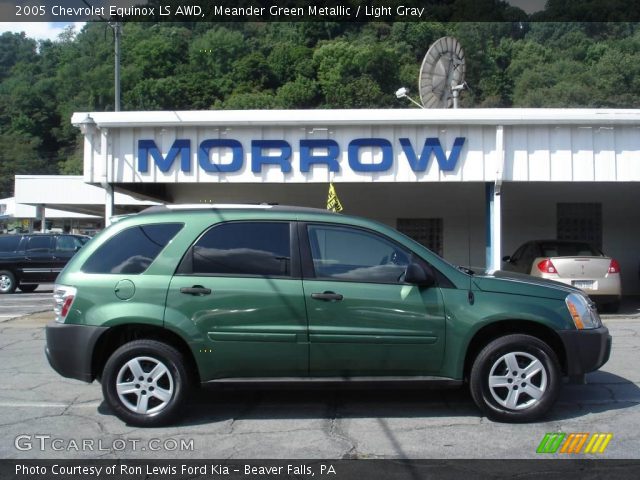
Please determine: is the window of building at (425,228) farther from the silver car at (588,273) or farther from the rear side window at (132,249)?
the rear side window at (132,249)

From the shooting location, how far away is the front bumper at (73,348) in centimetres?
535

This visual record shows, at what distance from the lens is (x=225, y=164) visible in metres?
12.4

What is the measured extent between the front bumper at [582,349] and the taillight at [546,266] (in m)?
7.15

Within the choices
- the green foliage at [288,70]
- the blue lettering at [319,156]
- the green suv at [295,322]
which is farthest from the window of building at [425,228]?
the green foliage at [288,70]

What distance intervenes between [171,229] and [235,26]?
8675 centimetres

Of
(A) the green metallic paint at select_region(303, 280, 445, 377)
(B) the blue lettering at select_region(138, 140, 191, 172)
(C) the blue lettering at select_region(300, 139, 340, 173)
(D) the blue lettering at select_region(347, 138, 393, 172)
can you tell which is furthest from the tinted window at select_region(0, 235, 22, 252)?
(A) the green metallic paint at select_region(303, 280, 445, 377)

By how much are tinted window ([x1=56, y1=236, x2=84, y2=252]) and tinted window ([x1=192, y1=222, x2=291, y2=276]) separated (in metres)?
14.4

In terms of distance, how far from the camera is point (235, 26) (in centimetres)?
8662

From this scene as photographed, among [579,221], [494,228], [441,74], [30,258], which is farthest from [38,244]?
[579,221]

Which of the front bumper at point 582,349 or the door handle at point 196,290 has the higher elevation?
the door handle at point 196,290

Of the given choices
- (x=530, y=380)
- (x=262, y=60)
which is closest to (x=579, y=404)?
(x=530, y=380)

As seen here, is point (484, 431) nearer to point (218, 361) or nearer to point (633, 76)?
point (218, 361)

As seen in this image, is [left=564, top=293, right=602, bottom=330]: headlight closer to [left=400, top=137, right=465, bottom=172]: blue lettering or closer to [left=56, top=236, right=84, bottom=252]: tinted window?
[left=400, top=137, right=465, bottom=172]: blue lettering

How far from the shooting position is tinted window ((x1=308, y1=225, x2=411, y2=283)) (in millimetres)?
5457
